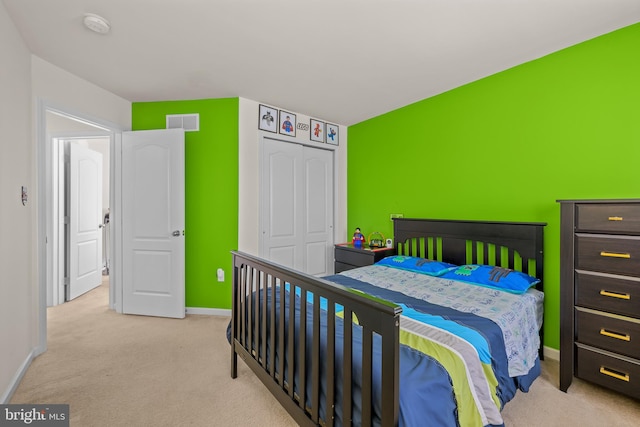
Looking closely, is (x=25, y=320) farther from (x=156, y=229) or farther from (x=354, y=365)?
(x=354, y=365)

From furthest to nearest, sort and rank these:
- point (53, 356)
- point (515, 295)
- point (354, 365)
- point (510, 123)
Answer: point (510, 123) → point (53, 356) → point (515, 295) → point (354, 365)

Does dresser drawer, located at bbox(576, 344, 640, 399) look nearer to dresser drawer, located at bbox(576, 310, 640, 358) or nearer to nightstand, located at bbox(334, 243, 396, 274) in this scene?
dresser drawer, located at bbox(576, 310, 640, 358)

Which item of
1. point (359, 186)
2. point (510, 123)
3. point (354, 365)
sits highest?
point (510, 123)

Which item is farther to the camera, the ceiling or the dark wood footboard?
the ceiling

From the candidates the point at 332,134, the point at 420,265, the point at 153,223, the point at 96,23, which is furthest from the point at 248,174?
the point at 420,265

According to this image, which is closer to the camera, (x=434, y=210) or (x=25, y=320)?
(x=25, y=320)

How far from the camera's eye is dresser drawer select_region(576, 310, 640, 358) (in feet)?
5.47

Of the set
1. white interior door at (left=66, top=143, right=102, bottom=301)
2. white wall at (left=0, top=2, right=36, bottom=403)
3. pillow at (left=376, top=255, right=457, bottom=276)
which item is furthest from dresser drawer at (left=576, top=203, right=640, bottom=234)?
white interior door at (left=66, top=143, right=102, bottom=301)

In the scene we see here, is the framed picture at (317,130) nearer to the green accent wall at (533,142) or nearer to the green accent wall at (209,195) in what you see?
the green accent wall at (533,142)

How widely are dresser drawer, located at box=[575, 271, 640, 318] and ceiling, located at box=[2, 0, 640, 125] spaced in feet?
5.50

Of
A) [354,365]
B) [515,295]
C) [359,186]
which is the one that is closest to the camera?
[354,365]

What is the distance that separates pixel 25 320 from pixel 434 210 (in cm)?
369

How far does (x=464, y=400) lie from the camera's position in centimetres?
122

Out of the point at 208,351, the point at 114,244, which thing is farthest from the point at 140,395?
the point at 114,244
